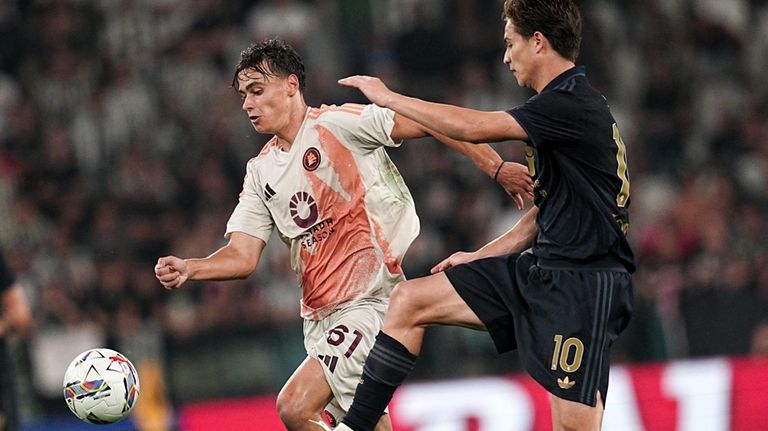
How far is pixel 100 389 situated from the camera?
5680 millimetres

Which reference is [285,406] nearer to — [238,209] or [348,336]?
[348,336]

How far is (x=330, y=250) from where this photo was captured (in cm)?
587

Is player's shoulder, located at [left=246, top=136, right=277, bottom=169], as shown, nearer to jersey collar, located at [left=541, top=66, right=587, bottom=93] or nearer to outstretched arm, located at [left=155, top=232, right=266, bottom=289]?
outstretched arm, located at [left=155, top=232, right=266, bottom=289]

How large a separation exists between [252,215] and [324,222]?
1.18ft

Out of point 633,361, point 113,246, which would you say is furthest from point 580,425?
point 113,246

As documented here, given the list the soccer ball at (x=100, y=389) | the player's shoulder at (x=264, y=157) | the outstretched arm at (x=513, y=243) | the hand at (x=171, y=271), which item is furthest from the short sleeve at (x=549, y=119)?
the soccer ball at (x=100, y=389)

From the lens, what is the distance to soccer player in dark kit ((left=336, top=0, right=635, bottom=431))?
505 cm

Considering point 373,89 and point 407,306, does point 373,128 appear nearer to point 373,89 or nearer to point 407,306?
point 373,89

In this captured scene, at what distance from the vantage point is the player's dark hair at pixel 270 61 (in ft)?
19.2

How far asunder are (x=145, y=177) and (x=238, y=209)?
5155 millimetres

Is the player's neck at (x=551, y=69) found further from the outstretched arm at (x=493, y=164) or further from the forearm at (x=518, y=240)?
the forearm at (x=518, y=240)

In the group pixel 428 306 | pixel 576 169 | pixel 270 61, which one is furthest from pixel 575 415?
pixel 270 61

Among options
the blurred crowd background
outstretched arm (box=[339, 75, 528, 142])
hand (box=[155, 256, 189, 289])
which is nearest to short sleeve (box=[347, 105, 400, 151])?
outstretched arm (box=[339, 75, 528, 142])

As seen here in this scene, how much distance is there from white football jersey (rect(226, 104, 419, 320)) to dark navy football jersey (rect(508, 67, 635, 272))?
89 cm
